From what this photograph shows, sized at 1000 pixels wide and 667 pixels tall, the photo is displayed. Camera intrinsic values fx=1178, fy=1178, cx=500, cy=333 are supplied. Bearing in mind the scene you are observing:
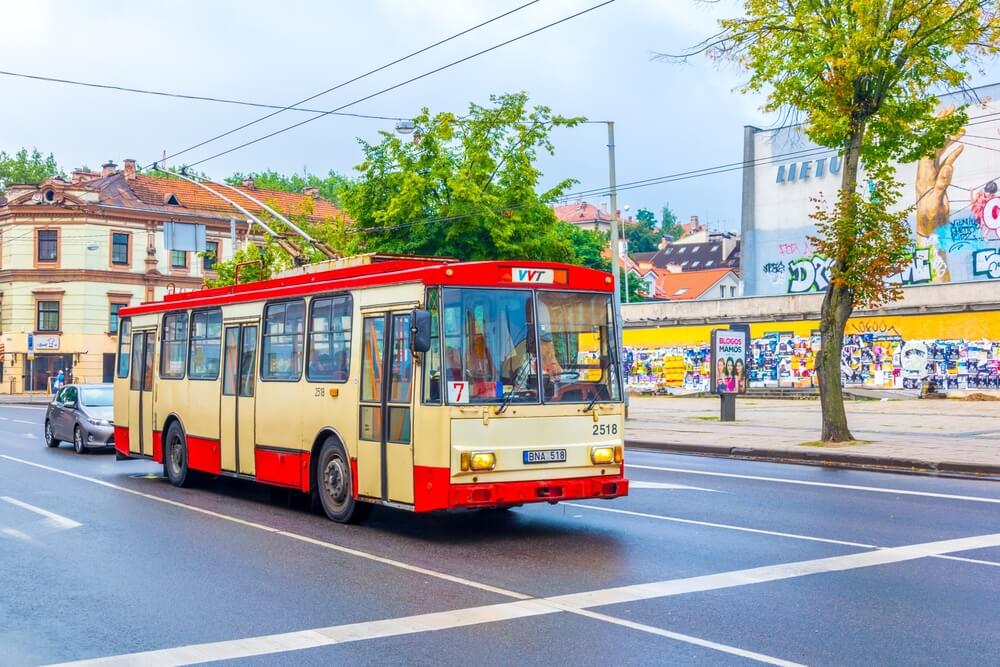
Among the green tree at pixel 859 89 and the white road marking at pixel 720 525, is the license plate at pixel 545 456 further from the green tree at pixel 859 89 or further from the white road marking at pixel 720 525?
the green tree at pixel 859 89

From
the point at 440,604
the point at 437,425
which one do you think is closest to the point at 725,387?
the point at 437,425

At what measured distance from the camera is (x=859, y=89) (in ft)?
71.9

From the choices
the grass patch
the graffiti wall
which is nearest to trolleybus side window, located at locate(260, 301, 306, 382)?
the grass patch

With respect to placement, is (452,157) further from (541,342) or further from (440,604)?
(440,604)

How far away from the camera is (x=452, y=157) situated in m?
34.9

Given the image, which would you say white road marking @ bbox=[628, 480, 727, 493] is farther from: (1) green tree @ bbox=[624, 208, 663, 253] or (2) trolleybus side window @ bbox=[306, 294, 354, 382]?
(1) green tree @ bbox=[624, 208, 663, 253]

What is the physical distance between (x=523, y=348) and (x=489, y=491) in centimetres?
140

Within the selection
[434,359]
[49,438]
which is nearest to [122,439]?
[49,438]

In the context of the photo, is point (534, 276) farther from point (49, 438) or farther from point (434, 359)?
point (49, 438)

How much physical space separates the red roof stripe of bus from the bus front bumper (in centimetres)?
189

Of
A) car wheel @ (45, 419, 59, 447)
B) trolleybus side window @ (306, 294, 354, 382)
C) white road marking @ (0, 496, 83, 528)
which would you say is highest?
trolleybus side window @ (306, 294, 354, 382)

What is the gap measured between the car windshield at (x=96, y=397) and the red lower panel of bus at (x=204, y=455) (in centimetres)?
800

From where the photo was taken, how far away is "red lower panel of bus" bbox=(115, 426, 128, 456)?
18.7 meters

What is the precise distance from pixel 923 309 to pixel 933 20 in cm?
2321
